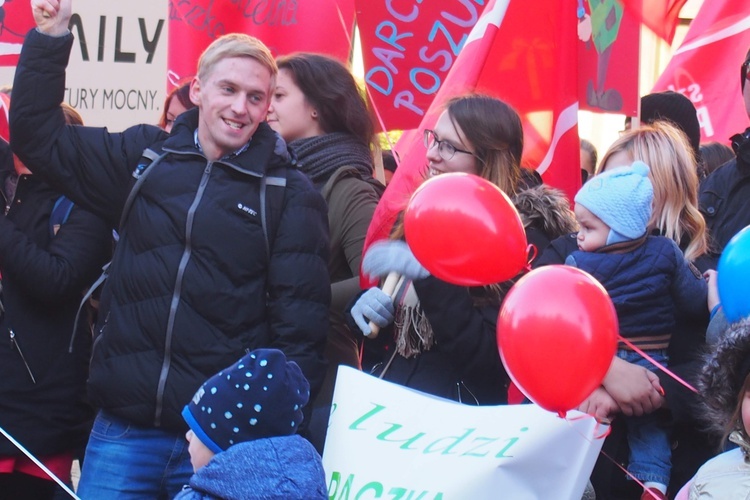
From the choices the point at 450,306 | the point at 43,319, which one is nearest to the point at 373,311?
the point at 450,306

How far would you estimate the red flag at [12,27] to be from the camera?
5.68 m

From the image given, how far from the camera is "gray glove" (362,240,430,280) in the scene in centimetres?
331

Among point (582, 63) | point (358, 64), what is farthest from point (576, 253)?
point (358, 64)

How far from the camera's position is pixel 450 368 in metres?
3.35

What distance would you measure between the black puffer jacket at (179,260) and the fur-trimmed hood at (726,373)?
111cm

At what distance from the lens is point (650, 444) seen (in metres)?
3.28

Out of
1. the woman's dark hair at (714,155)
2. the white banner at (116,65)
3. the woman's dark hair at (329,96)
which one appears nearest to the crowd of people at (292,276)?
the woman's dark hair at (329,96)

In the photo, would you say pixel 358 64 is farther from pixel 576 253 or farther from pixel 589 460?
pixel 589 460

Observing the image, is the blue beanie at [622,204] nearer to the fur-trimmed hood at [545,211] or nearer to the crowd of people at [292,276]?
the crowd of people at [292,276]

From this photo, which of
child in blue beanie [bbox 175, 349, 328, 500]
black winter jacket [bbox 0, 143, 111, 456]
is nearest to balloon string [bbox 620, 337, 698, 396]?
child in blue beanie [bbox 175, 349, 328, 500]

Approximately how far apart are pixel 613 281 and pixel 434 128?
0.80 m

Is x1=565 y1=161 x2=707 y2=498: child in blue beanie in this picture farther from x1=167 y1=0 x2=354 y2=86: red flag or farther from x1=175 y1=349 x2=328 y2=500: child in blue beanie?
x1=167 y1=0 x2=354 y2=86: red flag

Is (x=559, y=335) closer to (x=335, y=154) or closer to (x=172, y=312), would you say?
(x=172, y=312)

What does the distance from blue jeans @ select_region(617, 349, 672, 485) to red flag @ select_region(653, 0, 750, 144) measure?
9.31ft
